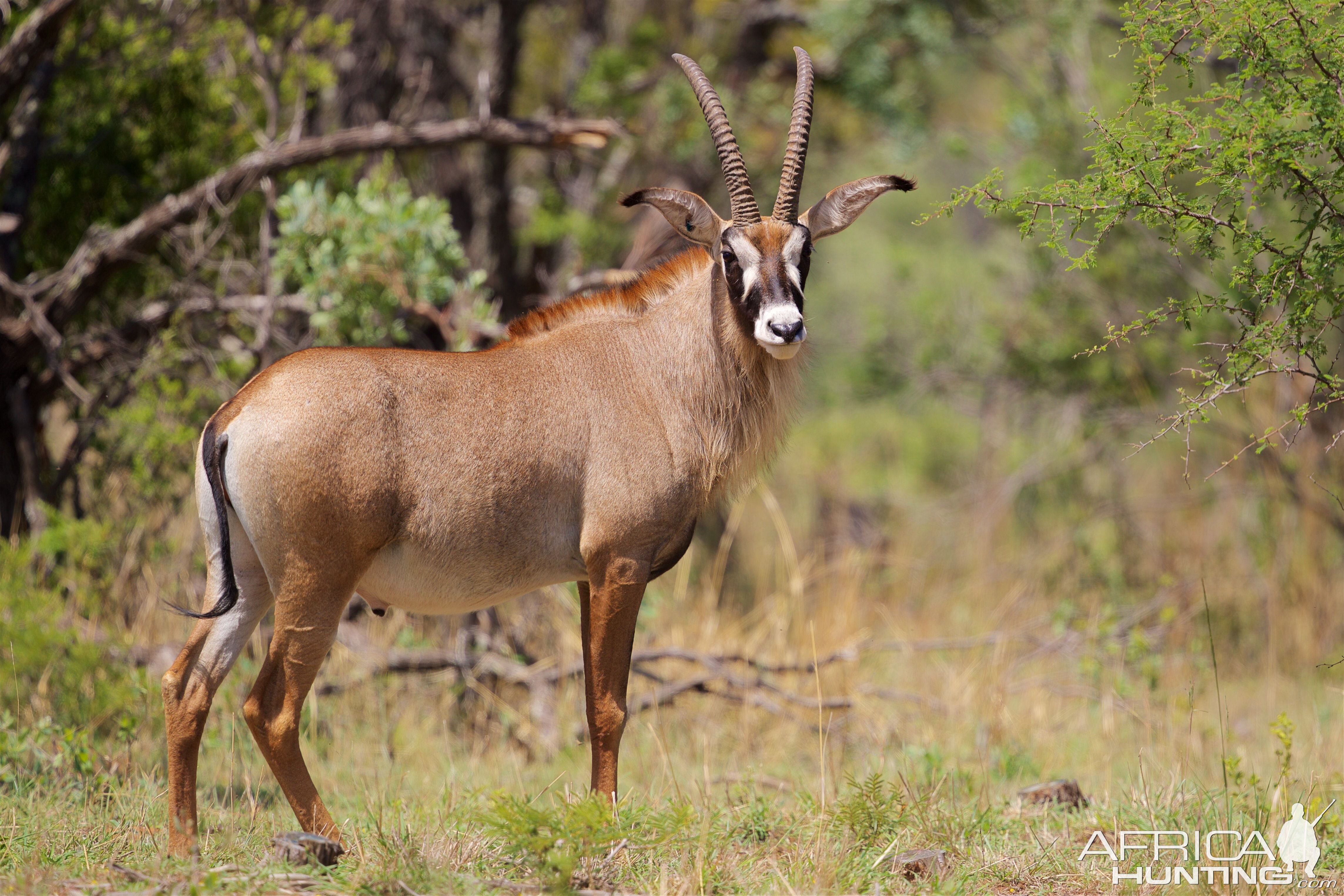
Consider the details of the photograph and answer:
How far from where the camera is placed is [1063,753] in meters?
8.20

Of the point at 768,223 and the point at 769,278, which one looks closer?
the point at 769,278

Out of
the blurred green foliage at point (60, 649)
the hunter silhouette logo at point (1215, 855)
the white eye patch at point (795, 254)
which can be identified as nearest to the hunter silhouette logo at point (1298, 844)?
the hunter silhouette logo at point (1215, 855)

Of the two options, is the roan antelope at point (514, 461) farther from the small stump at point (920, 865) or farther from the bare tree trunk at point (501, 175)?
the bare tree trunk at point (501, 175)

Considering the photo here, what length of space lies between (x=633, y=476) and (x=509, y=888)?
194 centimetres

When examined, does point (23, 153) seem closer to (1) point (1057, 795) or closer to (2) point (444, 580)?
(2) point (444, 580)

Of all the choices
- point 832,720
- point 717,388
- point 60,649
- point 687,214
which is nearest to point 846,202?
point 687,214

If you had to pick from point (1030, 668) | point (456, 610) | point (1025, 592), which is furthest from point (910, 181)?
point (1025, 592)

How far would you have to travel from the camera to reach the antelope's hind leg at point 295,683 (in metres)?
5.14

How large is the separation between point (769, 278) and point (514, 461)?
4.81 feet

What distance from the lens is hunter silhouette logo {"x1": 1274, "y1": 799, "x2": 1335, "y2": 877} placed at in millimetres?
5230

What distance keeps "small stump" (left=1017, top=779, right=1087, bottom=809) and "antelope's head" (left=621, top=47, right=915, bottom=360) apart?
2864mm

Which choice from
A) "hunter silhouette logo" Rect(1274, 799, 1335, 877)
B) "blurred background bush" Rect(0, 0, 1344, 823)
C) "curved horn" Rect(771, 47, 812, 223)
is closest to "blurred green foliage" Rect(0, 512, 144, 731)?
"blurred background bush" Rect(0, 0, 1344, 823)

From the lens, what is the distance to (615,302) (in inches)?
247

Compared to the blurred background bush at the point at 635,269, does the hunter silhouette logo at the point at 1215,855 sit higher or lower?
lower
